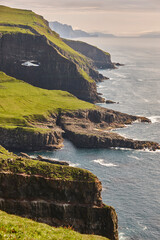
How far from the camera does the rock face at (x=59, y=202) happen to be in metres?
76.1

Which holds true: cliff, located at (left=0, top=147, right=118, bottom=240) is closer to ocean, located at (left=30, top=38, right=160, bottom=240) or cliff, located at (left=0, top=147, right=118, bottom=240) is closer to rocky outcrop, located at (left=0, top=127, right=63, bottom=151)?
ocean, located at (left=30, top=38, right=160, bottom=240)

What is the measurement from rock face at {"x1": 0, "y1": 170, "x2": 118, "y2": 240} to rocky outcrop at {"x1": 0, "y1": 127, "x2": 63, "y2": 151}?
92021 millimetres

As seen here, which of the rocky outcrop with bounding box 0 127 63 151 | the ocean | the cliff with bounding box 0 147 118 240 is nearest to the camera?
the cliff with bounding box 0 147 118 240

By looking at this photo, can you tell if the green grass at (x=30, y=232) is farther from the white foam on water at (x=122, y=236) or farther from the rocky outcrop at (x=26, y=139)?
the rocky outcrop at (x=26, y=139)

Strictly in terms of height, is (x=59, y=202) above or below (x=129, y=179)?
above

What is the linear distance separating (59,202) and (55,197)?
4.29 ft

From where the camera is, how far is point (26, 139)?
6752 inches

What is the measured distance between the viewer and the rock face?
250ft

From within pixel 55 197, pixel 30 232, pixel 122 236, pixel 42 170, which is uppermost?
pixel 30 232

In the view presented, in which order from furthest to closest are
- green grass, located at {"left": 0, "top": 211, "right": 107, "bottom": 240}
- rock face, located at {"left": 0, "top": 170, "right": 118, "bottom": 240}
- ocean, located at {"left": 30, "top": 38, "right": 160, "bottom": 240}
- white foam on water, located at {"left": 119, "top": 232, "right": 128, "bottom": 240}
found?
ocean, located at {"left": 30, "top": 38, "right": 160, "bottom": 240} → white foam on water, located at {"left": 119, "top": 232, "right": 128, "bottom": 240} → rock face, located at {"left": 0, "top": 170, "right": 118, "bottom": 240} → green grass, located at {"left": 0, "top": 211, "right": 107, "bottom": 240}

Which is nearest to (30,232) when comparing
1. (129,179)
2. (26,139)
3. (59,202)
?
(59,202)

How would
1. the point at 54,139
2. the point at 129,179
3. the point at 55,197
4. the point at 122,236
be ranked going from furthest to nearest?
the point at 54,139
the point at 129,179
the point at 122,236
the point at 55,197

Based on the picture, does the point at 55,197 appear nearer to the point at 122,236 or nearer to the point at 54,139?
the point at 122,236

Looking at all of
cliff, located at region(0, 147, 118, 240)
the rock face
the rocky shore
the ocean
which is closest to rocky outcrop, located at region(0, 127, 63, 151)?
the rocky shore
